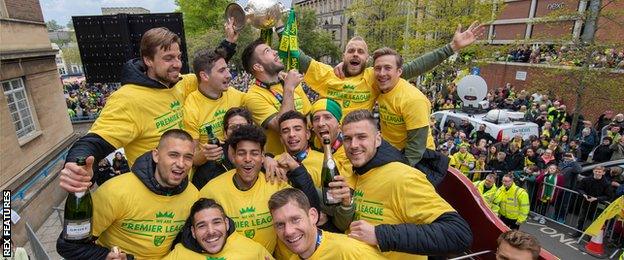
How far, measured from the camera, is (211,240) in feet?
9.02

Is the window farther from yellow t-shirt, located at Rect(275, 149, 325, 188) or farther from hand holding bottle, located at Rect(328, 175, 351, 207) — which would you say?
hand holding bottle, located at Rect(328, 175, 351, 207)

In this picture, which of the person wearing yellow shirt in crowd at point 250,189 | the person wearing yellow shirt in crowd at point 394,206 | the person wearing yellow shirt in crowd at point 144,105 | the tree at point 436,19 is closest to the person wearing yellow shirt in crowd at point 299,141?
the person wearing yellow shirt in crowd at point 250,189

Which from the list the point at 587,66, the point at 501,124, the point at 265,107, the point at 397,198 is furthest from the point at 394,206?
the point at 587,66

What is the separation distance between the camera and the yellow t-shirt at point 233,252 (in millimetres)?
2768

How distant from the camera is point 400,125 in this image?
4.18 meters

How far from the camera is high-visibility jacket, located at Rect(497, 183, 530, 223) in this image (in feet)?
25.8

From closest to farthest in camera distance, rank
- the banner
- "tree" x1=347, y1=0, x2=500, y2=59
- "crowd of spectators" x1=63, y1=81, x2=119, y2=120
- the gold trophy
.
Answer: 1. the gold trophy
2. the banner
3. "tree" x1=347, y1=0, x2=500, y2=59
4. "crowd of spectators" x1=63, y1=81, x2=119, y2=120

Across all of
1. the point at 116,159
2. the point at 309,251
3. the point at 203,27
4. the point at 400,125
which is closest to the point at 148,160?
the point at 309,251

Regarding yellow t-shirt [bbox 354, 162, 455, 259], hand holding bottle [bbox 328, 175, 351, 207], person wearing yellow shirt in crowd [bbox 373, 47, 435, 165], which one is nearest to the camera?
yellow t-shirt [bbox 354, 162, 455, 259]

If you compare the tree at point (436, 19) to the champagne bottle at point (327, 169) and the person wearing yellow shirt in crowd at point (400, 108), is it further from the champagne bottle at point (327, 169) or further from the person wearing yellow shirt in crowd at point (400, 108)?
the champagne bottle at point (327, 169)

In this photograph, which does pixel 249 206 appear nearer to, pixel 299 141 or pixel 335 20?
pixel 299 141

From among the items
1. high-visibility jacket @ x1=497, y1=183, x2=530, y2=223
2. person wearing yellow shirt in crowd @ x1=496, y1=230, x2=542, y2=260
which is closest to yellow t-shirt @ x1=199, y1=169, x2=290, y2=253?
person wearing yellow shirt in crowd @ x1=496, y1=230, x2=542, y2=260

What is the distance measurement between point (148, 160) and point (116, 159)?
28.1 feet

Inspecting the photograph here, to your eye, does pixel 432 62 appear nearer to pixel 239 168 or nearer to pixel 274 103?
pixel 274 103
